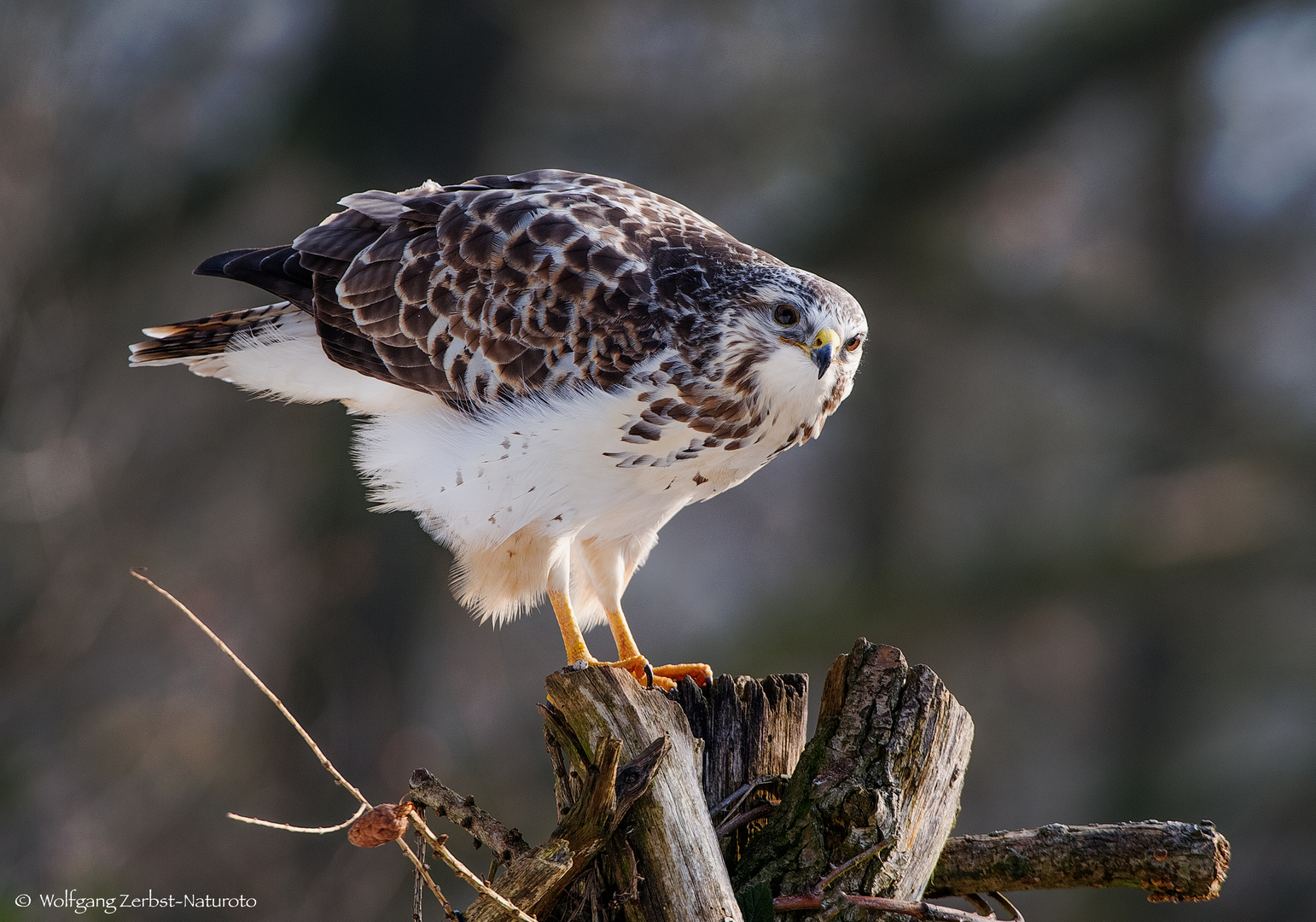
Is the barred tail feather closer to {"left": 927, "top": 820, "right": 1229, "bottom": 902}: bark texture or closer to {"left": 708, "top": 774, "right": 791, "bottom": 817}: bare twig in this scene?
{"left": 708, "top": 774, "right": 791, "bottom": 817}: bare twig

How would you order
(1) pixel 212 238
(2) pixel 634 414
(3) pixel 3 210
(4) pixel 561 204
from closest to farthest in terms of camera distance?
1. (2) pixel 634 414
2. (4) pixel 561 204
3. (3) pixel 3 210
4. (1) pixel 212 238

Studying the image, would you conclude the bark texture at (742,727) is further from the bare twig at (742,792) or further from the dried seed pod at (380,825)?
the dried seed pod at (380,825)

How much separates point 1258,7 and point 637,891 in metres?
7.77

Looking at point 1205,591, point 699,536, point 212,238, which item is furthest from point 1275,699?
point 212,238

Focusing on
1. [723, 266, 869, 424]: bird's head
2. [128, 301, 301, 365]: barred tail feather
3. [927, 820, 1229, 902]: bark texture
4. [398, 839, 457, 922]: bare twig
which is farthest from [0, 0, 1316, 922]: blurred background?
[398, 839, 457, 922]: bare twig

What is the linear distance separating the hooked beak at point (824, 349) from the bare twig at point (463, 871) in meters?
1.49

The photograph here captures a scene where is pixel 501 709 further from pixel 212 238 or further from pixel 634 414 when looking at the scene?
pixel 634 414

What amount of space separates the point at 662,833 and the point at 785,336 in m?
1.37

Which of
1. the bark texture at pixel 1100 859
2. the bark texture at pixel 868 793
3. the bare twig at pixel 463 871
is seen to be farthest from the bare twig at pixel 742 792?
the bare twig at pixel 463 871

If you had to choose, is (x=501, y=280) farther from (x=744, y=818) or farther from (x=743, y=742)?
(x=744, y=818)

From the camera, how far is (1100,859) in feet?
7.49

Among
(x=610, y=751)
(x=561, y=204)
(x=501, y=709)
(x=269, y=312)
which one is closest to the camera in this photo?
(x=610, y=751)

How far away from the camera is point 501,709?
27.2ft

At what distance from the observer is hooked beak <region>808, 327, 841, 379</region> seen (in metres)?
2.86
